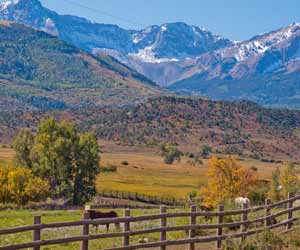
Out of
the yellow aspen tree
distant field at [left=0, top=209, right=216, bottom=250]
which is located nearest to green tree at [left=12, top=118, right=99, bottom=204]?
the yellow aspen tree

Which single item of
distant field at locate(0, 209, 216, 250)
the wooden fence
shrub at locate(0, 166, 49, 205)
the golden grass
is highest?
the wooden fence

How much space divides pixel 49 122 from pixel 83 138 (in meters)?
4.66

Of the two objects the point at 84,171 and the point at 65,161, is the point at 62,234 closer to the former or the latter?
the point at 65,161

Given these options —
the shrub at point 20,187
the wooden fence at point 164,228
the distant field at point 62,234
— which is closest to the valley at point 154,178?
the shrub at point 20,187

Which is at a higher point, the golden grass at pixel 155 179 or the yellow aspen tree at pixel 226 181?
the yellow aspen tree at pixel 226 181

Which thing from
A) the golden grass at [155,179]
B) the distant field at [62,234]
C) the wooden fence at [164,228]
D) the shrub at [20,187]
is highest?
the wooden fence at [164,228]

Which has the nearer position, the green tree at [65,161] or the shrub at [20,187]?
the shrub at [20,187]

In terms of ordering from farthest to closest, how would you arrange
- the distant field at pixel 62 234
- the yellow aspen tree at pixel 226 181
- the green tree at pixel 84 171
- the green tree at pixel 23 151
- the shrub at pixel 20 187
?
1. the green tree at pixel 23 151
2. the yellow aspen tree at pixel 226 181
3. the green tree at pixel 84 171
4. the shrub at pixel 20 187
5. the distant field at pixel 62 234

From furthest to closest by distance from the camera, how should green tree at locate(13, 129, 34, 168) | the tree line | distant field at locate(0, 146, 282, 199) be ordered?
distant field at locate(0, 146, 282, 199) < green tree at locate(13, 129, 34, 168) < the tree line

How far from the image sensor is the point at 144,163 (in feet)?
593

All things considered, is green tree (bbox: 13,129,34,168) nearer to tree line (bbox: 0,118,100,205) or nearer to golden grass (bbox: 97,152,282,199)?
tree line (bbox: 0,118,100,205)

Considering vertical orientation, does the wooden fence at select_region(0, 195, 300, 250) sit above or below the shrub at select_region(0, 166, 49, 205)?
above

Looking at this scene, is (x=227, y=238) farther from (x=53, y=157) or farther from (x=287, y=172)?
(x=287, y=172)

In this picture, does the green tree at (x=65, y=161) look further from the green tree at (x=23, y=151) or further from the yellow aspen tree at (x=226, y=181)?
the yellow aspen tree at (x=226, y=181)
